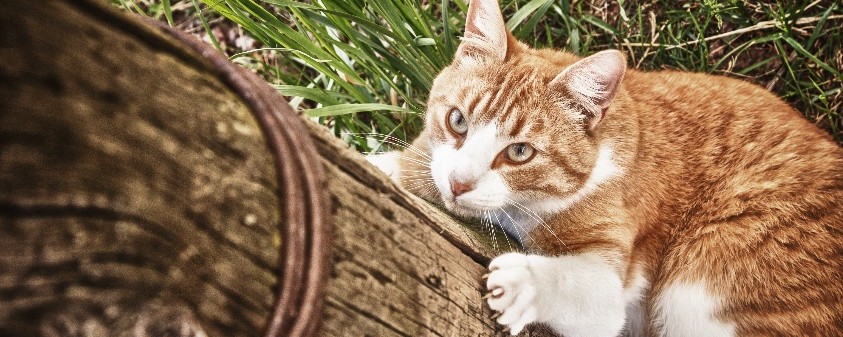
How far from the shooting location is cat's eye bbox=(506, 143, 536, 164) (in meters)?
1.67

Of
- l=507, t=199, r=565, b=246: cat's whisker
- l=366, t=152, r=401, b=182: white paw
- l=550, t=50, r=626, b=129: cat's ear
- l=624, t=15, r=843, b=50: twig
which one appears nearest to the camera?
l=550, t=50, r=626, b=129: cat's ear

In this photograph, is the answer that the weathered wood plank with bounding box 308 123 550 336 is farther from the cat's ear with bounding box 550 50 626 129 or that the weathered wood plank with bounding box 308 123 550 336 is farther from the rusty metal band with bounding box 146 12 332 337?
the cat's ear with bounding box 550 50 626 129

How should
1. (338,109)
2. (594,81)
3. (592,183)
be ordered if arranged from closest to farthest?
(594,81), (592,183), (338,109)

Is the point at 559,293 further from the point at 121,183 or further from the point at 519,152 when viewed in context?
the point at 121,183

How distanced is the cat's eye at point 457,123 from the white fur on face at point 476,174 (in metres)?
0.07

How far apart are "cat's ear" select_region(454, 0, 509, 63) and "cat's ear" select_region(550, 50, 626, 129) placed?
0.70ft

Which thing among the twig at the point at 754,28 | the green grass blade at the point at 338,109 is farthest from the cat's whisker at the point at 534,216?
the twig at the point at 754,28

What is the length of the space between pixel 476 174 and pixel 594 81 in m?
0.40

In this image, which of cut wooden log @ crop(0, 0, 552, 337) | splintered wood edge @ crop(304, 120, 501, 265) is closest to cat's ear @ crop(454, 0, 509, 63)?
splintered wood edge @ crop(304, 120, 501, 265)

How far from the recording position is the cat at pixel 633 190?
5.32 feet

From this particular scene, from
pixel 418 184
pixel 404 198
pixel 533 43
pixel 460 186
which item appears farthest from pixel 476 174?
pixel 533 43

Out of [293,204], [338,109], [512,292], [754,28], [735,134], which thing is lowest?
[754,28]

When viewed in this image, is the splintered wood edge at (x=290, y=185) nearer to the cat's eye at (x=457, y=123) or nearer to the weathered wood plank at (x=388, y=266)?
the weathered wood plank at (x=388, y=266)

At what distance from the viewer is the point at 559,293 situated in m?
1.51
